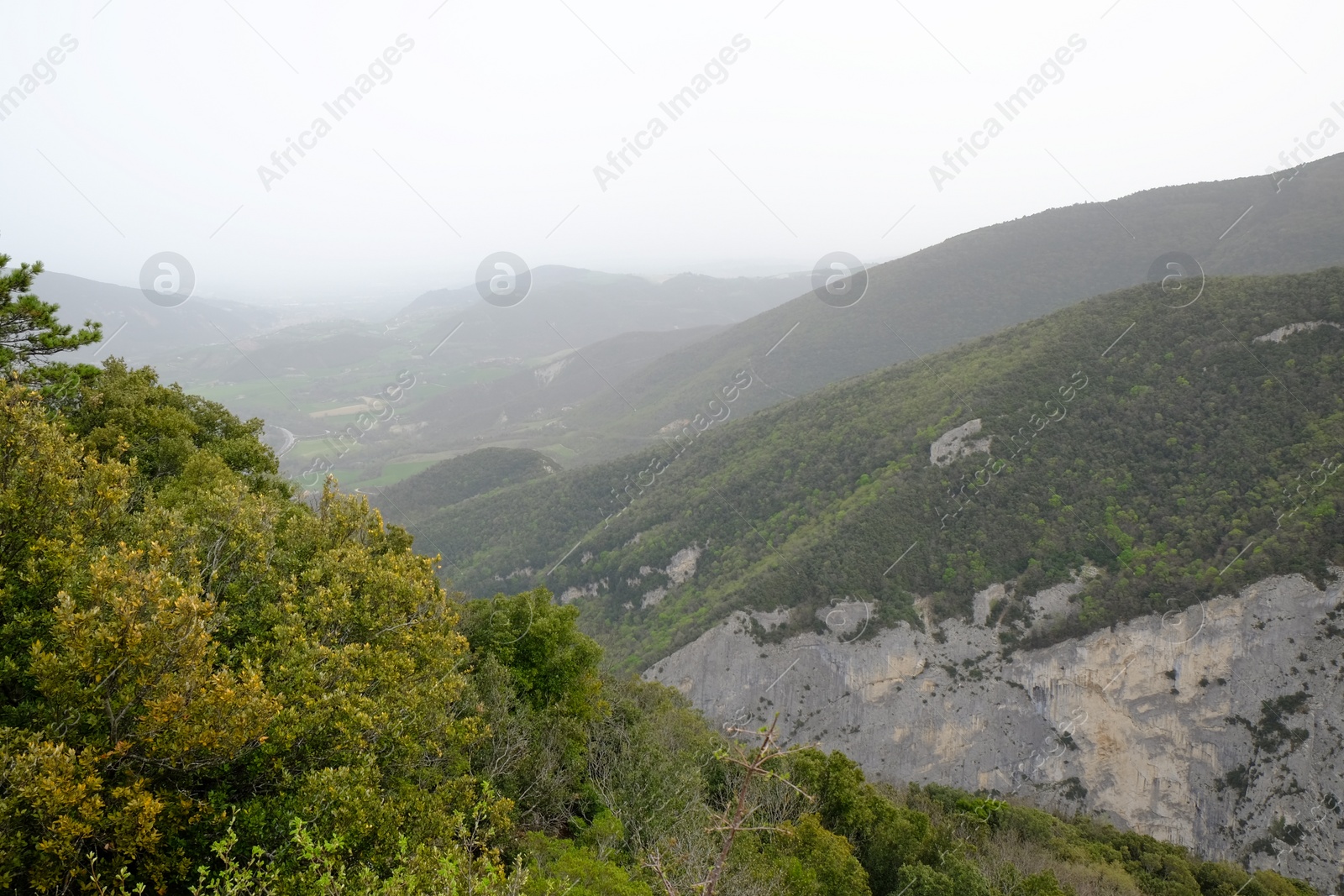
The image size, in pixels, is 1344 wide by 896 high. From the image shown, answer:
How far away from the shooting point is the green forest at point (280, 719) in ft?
20.3

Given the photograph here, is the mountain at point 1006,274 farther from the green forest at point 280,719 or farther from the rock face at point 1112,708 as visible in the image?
the green forest at point 280,719

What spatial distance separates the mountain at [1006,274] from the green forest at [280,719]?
381 feet

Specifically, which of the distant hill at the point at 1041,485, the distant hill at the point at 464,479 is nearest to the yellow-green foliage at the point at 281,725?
the distant hill at the point at 1041,485

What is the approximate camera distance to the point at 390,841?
796 centimetres

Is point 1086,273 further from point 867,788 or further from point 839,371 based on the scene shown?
point 867,788

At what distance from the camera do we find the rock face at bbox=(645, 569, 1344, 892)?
132ft

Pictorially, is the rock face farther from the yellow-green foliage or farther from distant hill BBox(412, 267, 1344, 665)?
the yellow-green foliage

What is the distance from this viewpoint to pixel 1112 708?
47594 millimetres

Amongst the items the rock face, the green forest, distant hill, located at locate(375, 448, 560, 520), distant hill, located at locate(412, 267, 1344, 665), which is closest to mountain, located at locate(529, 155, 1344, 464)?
distant hill, located at locate(375, 448, 560, 520)

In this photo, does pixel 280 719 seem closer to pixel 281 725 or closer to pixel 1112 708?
pixel 281 725

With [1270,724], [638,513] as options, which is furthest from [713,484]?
[1270,724]

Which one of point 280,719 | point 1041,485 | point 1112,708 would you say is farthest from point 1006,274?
point 280,719

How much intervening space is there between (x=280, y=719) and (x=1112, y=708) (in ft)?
207

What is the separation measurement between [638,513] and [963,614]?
46361 mm
